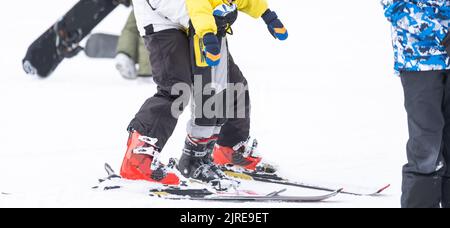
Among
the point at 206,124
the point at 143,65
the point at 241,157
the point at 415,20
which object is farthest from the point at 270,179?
the point at 143,65

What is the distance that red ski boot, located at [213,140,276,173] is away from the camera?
456 cm

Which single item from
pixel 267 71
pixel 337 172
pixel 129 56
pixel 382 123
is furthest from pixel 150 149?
pixel 267 71

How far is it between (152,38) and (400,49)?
4.26ft

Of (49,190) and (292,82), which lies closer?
(49,190)

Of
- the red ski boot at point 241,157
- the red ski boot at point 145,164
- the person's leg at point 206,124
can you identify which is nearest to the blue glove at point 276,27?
the person's leg at point 206,124

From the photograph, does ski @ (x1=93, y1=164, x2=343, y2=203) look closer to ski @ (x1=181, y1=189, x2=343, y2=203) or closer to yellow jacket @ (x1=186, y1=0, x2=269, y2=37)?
ski @ (x1=181, y1=189, x2=343, y2=203)

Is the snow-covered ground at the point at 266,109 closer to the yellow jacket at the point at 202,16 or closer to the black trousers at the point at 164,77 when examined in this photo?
the black trousers at the point at 164,77

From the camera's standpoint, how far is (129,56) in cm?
772

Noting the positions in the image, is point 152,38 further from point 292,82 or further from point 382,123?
point 292,82

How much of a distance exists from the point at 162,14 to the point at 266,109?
94.3 inches

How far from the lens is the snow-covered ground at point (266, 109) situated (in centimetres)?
431

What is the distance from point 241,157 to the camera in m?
4.58

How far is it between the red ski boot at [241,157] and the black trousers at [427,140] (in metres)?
1.28

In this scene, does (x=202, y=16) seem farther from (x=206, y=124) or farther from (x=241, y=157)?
(x=241, y=157)
